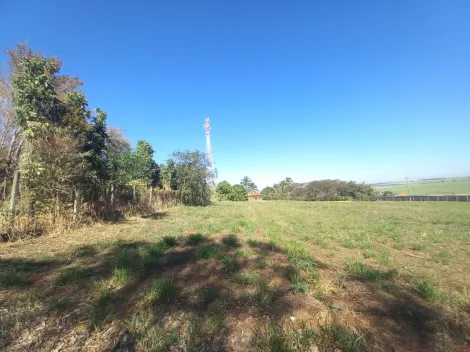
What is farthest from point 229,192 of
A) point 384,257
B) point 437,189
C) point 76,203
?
point 437,189

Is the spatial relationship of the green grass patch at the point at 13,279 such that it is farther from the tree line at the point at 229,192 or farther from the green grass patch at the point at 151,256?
the tree line at the point at 229,192

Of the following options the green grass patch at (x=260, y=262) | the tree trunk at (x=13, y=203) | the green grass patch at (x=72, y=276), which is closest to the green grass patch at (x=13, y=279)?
the green grass patch at (x=72, y=276)

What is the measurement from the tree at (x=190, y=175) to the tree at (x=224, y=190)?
27.6 m

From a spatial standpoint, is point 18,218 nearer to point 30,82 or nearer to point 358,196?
point 30,82

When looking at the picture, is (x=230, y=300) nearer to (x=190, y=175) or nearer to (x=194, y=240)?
(x=194, y=240)

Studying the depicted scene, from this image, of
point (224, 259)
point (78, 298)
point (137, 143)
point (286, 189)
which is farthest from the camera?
point (286, 189)

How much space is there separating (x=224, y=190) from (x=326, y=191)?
27626 mm

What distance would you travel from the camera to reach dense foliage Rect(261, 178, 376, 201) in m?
51.9

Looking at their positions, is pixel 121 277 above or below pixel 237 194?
below

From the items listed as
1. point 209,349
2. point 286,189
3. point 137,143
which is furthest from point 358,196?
point 209,349

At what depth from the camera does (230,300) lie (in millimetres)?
2803

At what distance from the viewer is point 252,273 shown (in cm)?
367

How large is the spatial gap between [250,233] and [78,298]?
207 inches

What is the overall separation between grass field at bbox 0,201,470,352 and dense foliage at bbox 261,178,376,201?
51490mm
